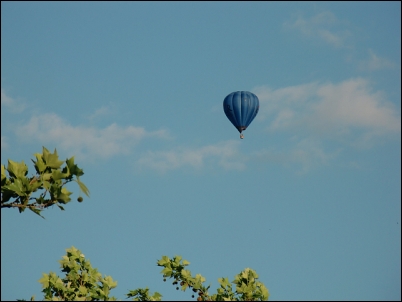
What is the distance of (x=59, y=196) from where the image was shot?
33.9 feet

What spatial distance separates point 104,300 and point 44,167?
4991 mm

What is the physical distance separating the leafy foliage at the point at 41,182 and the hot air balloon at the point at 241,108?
43.7m

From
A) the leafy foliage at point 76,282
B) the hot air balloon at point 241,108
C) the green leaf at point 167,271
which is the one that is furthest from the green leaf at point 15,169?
the hot air balloon at point 241,108

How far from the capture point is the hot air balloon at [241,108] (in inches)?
2128

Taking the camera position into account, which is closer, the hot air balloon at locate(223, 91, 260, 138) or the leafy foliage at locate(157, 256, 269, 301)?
the leafy foliage at locate(157, 256, 269, 301)

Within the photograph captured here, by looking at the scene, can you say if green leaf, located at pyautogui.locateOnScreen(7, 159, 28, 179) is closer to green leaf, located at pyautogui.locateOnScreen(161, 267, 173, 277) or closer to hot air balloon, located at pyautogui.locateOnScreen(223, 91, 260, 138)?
green leaf, located at pyautogui.locateOnScreen(161, 267, 173, 277)

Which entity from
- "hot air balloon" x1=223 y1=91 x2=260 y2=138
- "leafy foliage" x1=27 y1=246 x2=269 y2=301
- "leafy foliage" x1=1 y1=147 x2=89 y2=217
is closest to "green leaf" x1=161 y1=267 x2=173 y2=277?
"leafy foliage" x1=27 y1=246 x2=269 y2=301

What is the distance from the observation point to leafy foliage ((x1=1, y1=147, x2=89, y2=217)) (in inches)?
405

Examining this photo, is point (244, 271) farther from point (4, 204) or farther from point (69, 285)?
point (4, 204)

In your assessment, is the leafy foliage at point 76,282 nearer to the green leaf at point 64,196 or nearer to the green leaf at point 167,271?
the green leaf at point 167,271

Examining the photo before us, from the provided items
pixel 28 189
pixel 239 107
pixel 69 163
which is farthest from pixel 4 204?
pixel 239 107

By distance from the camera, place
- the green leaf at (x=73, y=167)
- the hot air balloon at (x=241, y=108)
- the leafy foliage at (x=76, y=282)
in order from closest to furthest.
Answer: the green leaf at (x=73, y=167), the leafy foliage at (x=76, y=282), the hot air balloon at (x=241, y=108)

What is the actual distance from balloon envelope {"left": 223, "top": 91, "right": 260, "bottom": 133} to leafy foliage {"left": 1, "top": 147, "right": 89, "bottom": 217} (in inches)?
1741

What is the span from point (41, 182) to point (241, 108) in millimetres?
44316
